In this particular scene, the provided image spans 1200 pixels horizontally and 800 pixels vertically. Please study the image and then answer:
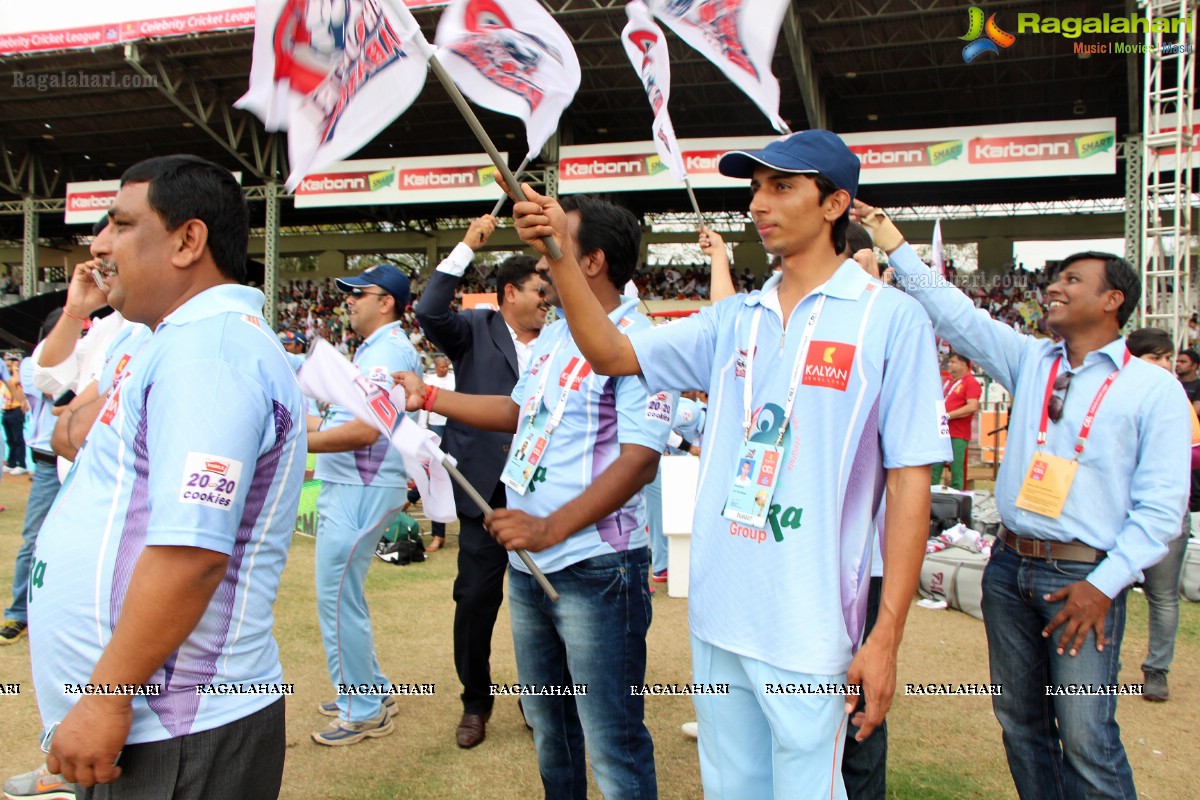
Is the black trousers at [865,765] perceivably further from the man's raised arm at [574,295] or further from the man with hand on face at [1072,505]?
the man's raised arm at [574,295]

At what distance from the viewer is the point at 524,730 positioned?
3.82 m

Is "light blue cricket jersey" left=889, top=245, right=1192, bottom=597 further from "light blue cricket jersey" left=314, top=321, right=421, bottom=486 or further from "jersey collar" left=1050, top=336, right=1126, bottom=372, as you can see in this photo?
"light blue cricket jersey" left=314, top=321, right=421, bottom=486

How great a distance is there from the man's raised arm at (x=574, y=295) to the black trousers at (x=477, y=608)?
1887 millimetres

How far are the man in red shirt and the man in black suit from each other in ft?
22.9

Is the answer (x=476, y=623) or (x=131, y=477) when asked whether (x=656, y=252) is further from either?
(x=131, y=477)

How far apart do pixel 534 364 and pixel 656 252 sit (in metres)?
29.5

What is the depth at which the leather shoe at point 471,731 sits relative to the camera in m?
3.63

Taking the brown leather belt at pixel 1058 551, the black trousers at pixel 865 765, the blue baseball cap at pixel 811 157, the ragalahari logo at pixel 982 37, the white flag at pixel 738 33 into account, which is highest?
the ragalahari logo at pixel 982 37

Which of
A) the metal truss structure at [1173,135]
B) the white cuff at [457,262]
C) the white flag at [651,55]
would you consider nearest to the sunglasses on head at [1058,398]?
the white flag at [651,55]

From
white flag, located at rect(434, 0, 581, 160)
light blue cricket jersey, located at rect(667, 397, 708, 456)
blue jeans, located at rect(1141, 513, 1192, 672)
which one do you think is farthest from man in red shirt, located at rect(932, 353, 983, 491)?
white flag, located at rect(434, 0, 581, 160)

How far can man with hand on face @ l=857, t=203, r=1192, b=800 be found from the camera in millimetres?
2441

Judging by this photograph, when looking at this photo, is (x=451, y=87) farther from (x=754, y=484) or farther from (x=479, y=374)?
(x=479, y=374)

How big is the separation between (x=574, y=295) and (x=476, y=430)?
2.20m

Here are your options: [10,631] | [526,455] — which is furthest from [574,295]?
[10,631]
